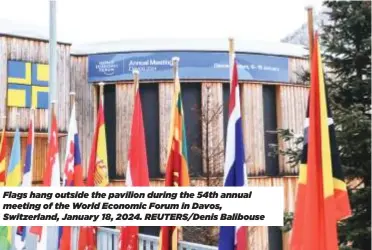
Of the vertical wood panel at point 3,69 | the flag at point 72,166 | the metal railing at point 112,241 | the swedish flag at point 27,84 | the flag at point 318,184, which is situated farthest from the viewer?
the swedish flag at point 27,84

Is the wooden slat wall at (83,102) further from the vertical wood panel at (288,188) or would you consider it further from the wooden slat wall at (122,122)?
the vertical wood panel at (288,188)

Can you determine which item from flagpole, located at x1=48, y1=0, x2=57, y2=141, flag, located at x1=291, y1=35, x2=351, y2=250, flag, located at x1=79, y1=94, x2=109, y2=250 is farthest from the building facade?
flag, located at x1=291, y1=35, x2=351, y2=250

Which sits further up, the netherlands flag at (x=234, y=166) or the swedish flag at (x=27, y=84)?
the swedish flag at (x=27, y=84)

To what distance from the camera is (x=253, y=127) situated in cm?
1512

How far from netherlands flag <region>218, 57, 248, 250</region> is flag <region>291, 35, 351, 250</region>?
781 mm

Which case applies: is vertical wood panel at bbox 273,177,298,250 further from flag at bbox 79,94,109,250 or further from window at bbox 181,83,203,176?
flag at bbox 79,94,109,250

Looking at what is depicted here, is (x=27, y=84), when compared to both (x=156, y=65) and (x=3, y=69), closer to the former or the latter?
(x=3, y=69)

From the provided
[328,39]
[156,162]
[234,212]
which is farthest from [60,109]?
[234,212]

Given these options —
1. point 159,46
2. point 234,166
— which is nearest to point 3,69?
point 159,46

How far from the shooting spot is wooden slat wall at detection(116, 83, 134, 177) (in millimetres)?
14578

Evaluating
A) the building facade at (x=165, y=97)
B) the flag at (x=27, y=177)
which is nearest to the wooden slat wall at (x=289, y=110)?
the building facade at (x=165, y=97)

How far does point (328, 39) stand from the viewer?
24.3ft

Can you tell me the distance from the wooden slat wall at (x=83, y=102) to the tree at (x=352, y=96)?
329 inches

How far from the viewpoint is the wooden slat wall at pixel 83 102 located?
571 inches
